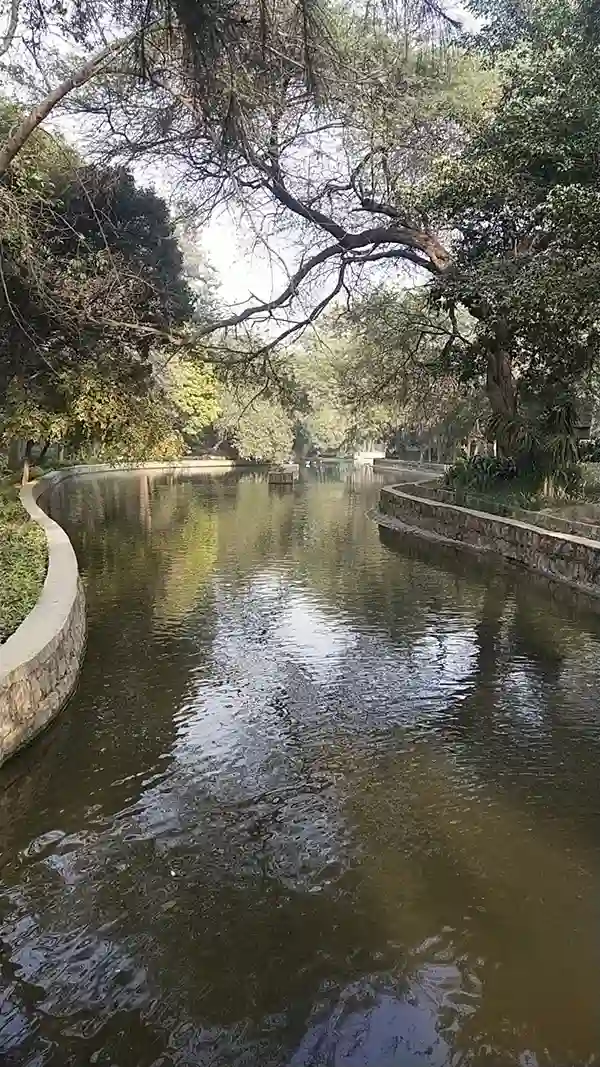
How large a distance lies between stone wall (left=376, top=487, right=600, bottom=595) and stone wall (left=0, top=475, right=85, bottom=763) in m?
7.10

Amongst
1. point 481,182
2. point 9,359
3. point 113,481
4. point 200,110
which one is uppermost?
point 481,182

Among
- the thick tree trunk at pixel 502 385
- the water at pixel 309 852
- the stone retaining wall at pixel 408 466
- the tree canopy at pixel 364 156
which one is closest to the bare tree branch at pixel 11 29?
the tree canopy at pixel 364 156

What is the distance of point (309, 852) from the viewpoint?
4.64 meters

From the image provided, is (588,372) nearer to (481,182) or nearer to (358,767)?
(481,182)

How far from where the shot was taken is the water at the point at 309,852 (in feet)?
10.9

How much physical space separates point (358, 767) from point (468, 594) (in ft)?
21.1

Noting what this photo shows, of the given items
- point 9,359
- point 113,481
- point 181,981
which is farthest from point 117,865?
point 113,481

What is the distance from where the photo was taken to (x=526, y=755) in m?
6.11

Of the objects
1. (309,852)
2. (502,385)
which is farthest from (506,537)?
(309,852)

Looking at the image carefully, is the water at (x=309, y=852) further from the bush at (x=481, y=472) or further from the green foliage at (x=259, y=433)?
the green foliage at (x=259, y=433)

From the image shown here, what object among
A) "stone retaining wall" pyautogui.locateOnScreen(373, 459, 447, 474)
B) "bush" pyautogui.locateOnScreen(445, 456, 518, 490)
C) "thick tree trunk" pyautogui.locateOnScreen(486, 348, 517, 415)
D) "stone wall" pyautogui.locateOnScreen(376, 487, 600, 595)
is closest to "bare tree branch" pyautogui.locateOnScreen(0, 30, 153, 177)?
"stone wall" pyautogui.locateOnScreen(376, 487, 600, 595)

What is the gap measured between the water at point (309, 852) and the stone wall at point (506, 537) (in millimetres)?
1991

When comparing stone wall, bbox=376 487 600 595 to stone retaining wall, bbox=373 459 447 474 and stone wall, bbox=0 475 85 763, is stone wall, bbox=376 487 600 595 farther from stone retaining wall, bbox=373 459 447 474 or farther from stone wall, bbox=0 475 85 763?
stone retaining wall, bbox=373 459 447 474

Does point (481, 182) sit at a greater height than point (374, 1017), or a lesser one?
greater
